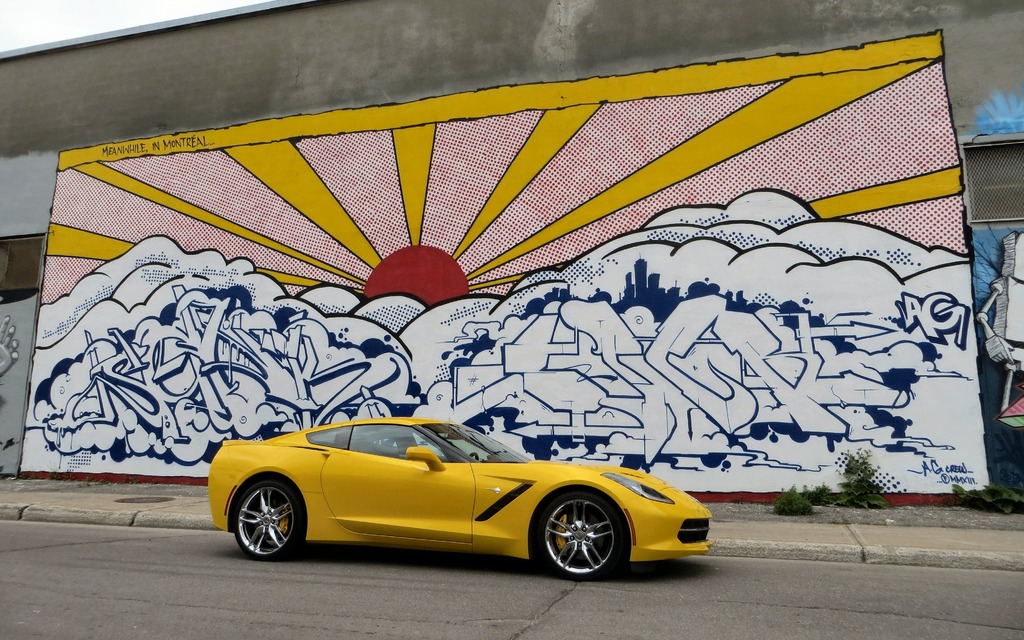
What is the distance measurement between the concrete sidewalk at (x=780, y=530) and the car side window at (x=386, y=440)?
3.08 m

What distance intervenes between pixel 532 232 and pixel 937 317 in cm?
547

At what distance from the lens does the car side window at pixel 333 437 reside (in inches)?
269

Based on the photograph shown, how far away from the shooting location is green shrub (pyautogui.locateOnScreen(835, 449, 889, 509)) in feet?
30.4

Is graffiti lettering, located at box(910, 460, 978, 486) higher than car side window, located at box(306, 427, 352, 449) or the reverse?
the reverse

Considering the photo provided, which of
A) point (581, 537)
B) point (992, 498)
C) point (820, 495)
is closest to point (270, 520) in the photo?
point (581, 537)

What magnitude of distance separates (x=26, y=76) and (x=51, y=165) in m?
2.02

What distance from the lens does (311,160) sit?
12695mm

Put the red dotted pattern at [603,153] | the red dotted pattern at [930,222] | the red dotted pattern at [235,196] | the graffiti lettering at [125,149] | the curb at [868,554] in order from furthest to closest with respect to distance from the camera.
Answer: the graffiti lettering at [125,149] → the red dotted pattern at [235,196] → the red dotted pattern at [603,153] → the red dotted pattern at [930,222] → the curb at [868,554]

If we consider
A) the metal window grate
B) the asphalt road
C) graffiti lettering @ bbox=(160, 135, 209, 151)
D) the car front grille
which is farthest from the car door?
graffiti lettering @ bbox=(160, 135, 209, 151)

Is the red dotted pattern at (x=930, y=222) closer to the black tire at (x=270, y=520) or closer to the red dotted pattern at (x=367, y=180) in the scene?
the red dotted pattern at (x=367, y=180)

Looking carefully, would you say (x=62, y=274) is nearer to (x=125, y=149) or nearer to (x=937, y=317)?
(x=125, y=149)

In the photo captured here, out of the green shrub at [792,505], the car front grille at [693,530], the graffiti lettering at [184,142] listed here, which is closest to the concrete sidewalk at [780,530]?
the green shrub at [792,505]

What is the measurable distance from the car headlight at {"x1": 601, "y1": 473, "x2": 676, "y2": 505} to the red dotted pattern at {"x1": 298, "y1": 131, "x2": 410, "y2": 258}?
673cm

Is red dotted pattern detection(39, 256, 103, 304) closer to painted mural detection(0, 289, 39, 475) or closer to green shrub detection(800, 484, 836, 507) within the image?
painted mural detection(0, 289, 39, 475)
